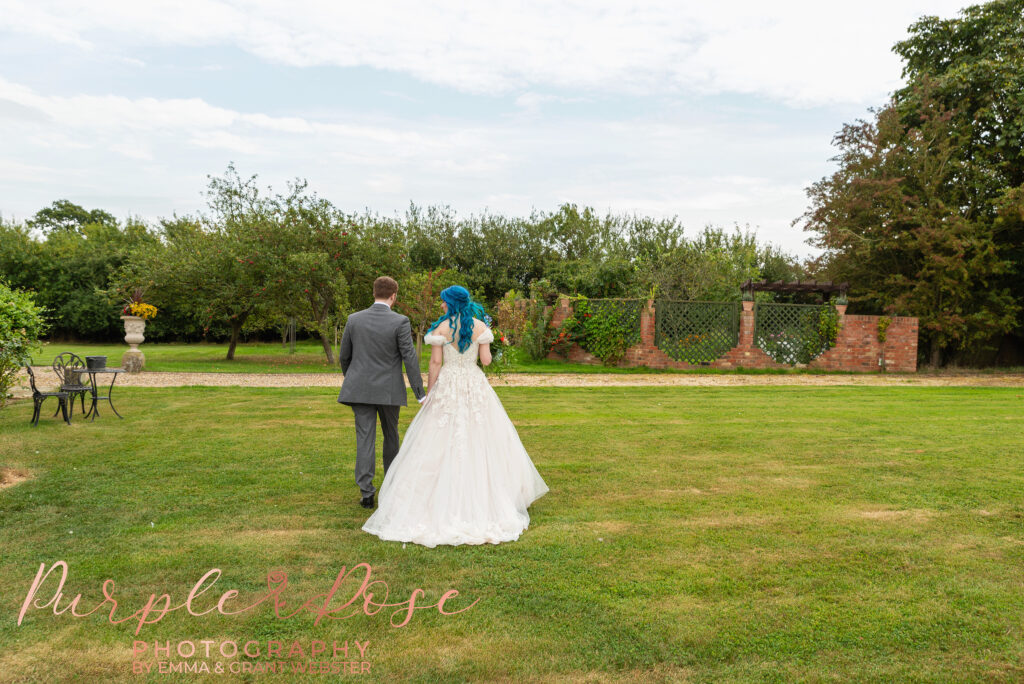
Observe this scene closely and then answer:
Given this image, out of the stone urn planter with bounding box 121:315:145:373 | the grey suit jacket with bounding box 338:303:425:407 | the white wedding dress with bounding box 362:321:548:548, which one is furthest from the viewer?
the stone urn planter with bounding box 121:315:145:373

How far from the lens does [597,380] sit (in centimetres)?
1554

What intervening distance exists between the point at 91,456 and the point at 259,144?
1762cm

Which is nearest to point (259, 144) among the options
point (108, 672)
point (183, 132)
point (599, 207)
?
point (183, 132)

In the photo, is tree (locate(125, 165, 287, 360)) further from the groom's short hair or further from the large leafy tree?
the large leafy tree

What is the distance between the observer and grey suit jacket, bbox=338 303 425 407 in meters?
4.99

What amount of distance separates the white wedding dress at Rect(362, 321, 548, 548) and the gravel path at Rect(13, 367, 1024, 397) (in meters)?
9.13

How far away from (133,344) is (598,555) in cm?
1649

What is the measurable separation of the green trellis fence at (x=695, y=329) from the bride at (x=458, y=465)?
47.2 ft

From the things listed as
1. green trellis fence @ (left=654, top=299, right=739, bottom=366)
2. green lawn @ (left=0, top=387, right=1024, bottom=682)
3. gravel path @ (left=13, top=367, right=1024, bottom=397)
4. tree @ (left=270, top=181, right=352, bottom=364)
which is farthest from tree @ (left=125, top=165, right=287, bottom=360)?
green trellis fence @ (left=654, top=299, right=739, bottom=366)

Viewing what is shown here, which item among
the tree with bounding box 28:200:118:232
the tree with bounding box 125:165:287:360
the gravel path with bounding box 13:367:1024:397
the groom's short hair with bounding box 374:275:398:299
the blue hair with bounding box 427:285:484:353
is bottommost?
the gravel path with bounding box 13:367:1024:397

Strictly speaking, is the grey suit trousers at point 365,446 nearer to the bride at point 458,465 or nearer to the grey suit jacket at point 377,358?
the grey suit jacket at point 377,358

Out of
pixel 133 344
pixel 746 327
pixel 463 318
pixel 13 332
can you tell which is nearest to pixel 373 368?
pixel 463 318

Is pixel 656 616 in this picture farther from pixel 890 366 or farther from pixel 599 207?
pixel 599 207

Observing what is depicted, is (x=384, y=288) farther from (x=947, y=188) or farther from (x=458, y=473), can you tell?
(x=947, y=188)
